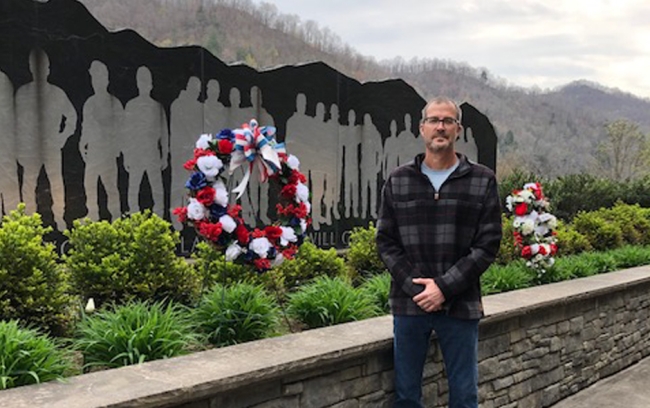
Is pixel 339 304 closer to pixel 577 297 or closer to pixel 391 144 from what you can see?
pixel 577 297

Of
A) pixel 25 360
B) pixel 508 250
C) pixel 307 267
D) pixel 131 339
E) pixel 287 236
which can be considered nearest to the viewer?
pixel 25 360

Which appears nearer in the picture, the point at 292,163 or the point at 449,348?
the point at 449,348

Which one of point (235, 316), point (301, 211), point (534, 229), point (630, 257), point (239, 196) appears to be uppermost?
point (239, 196)

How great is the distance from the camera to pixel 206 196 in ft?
12.0

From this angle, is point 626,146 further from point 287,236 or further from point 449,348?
point 449,348

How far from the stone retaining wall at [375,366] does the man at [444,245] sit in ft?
1.33

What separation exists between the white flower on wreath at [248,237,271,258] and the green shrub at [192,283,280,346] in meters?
0.32

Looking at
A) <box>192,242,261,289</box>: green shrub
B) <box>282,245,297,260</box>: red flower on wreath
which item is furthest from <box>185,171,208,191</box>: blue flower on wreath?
<box>192,242,261,289</box>: green shrub

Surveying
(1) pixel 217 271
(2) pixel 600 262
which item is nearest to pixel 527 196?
(2) pixel 600 262

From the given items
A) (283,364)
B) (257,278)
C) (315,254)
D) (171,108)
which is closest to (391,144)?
(171,108)

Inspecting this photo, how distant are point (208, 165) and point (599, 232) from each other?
7.02 m

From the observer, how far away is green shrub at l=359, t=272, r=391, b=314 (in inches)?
189

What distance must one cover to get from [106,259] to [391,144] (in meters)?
6.97

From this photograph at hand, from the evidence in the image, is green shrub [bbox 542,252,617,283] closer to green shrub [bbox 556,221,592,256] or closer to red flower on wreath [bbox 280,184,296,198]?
green shrub [bbox 556,221,592,256]
